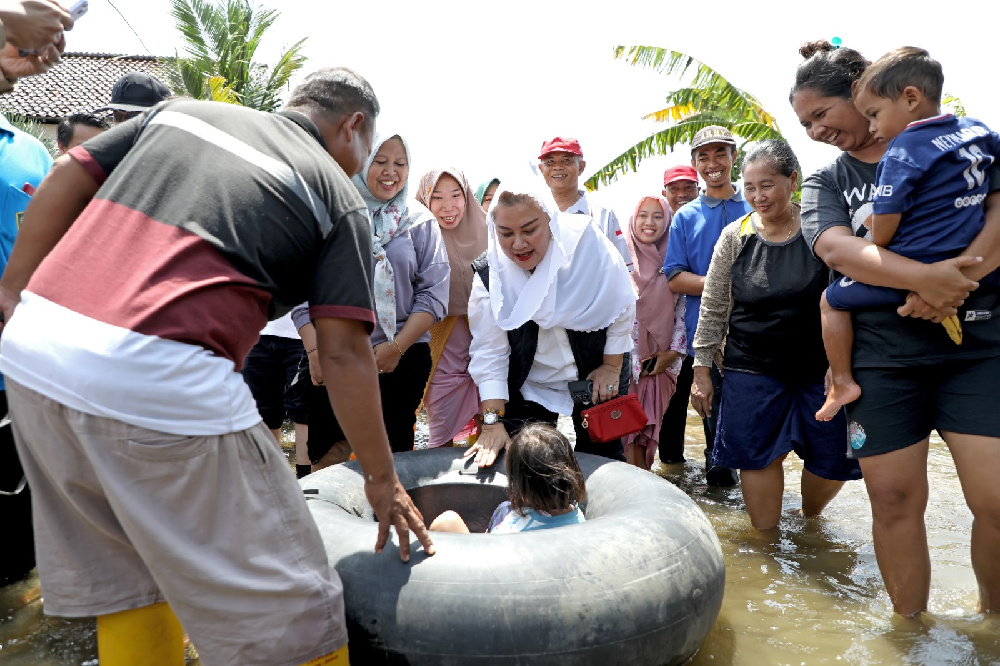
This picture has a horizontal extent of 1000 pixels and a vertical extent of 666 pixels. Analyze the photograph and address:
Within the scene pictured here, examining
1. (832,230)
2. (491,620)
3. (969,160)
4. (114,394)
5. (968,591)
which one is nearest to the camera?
(114,394)

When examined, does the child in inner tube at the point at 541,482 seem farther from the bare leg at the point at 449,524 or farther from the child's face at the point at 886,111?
the child's face at the point at 886,111

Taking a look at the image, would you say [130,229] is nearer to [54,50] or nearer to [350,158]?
[350,158]

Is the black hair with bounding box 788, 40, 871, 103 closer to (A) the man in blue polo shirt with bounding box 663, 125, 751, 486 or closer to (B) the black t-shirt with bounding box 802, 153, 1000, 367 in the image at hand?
(B) the black t-shirt with bounding box 802, 153, 1000, 367

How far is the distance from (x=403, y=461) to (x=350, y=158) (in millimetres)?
1309

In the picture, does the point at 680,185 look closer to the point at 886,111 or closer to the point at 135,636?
the point at 886,111

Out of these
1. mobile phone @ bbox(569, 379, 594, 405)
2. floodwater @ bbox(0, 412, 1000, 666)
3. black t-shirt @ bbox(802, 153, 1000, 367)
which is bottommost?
floodwater @ bbox(0, 412, 1000, 666)

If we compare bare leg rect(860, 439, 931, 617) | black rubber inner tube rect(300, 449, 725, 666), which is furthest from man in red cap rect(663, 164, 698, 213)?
black rubber inner tube rect(300, 449, 725, 666)

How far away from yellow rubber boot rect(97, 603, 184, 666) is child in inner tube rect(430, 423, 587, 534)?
37.1 inches

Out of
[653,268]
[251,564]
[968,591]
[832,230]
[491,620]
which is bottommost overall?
[968,591]

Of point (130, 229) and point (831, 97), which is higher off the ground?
point (831, 97)

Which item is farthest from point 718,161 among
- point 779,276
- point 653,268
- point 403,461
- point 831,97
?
point 403,461

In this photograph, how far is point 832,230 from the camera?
252cm

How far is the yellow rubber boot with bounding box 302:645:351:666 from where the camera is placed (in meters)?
1.60

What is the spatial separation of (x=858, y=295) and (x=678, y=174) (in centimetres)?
303
